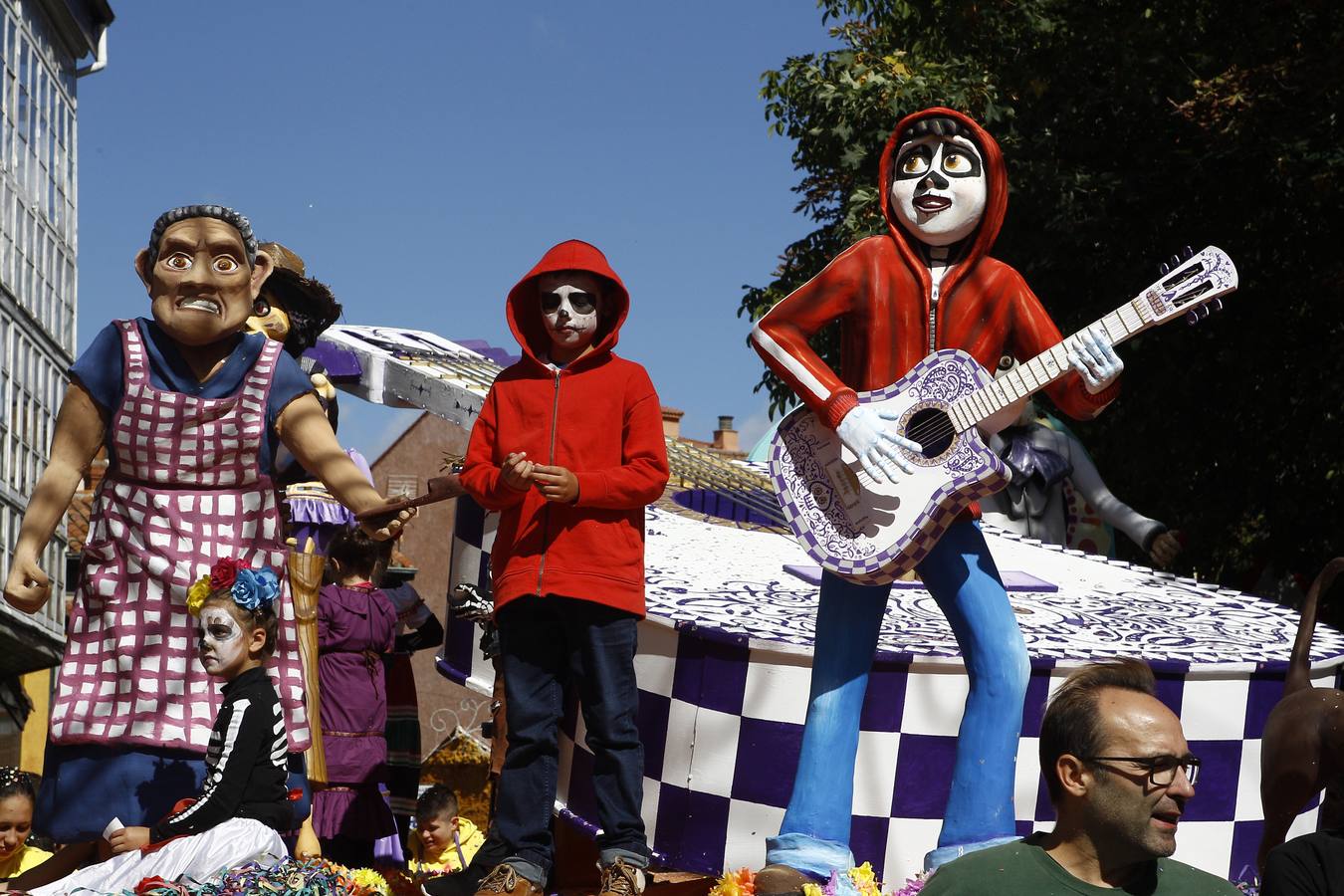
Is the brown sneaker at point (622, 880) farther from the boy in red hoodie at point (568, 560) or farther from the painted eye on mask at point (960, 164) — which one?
the painted eye on mask at point (960, 164)

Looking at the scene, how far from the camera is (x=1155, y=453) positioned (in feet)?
39.0

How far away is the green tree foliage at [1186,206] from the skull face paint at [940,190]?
6.11m

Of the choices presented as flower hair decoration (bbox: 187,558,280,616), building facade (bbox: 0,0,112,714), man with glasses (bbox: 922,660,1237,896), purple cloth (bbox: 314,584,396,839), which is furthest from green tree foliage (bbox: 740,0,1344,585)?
building facade (bbox: 0,0,112,714)

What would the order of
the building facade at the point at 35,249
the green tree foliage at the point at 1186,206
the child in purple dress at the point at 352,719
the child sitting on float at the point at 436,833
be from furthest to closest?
1. the building facade at the point at 35,249
2. the green tree foliage at the point at 1186,206
3. the child sitting on float at the point at 436,833
4. the child in purple dress at the point at 352,719

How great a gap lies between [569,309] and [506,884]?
1.52 metres

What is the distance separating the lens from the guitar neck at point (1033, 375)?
15.0 feet

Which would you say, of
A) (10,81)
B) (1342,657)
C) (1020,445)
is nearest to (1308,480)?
(1020,445)

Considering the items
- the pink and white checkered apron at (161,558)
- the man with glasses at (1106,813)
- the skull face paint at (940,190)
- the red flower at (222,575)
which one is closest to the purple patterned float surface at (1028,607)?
the skull face paint at (940,190)

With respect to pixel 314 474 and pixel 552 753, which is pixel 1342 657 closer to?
pixel 552 753

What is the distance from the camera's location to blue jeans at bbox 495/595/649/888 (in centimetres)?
473

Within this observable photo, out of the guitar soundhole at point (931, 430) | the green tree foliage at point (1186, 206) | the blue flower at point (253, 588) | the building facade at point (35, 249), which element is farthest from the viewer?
the building facade at point (35, 249)

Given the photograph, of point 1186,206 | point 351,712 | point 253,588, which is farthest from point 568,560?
point 1186,206

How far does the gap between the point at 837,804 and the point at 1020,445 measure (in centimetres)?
392

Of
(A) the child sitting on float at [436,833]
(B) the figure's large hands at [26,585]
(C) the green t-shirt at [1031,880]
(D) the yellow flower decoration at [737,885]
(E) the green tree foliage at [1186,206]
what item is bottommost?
(A) the child sitting on float at [436,833]
